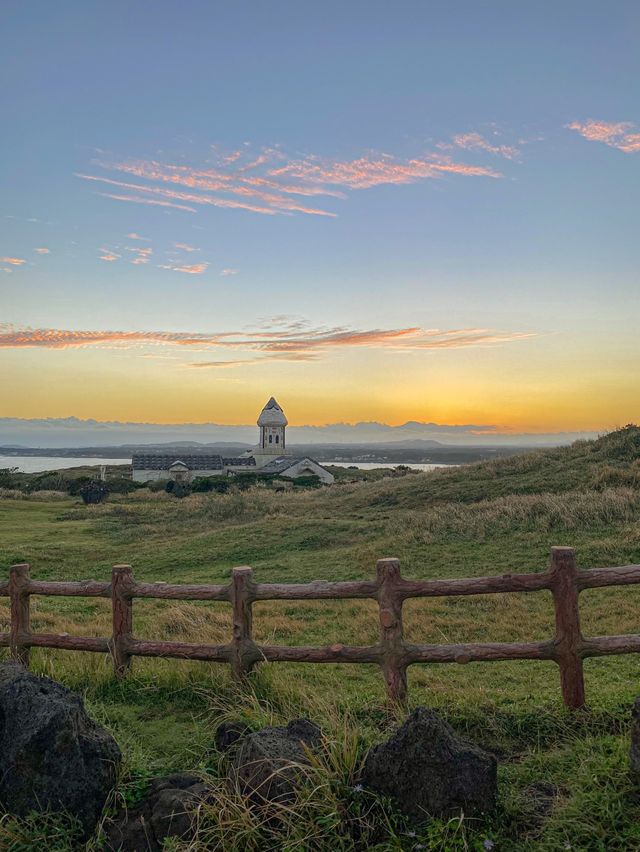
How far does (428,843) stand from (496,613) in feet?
30.9

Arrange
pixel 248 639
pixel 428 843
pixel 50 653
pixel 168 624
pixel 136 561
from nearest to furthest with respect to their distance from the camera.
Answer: pixel 428 843 → pixel 248 639 → pixel 50 653 → pixel 168 624 → pixel 136 561

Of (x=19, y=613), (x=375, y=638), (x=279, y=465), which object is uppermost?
(x=19, y=613)

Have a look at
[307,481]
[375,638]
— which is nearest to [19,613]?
[375,638]

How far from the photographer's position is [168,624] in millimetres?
13461

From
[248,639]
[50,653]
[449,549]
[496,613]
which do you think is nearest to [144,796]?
[248,639]

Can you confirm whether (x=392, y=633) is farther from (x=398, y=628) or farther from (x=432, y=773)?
(x=432, y=773)

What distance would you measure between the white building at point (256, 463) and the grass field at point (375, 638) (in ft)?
144

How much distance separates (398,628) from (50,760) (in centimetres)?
347

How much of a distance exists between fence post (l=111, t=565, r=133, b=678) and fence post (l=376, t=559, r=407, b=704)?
3262mm

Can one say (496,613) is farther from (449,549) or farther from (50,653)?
(50,653)

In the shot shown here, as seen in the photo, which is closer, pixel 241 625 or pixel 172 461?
pixel 241 625

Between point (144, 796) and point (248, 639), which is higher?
point (248, 639)

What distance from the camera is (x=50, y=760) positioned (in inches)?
220

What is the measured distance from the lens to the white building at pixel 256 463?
257 feet
